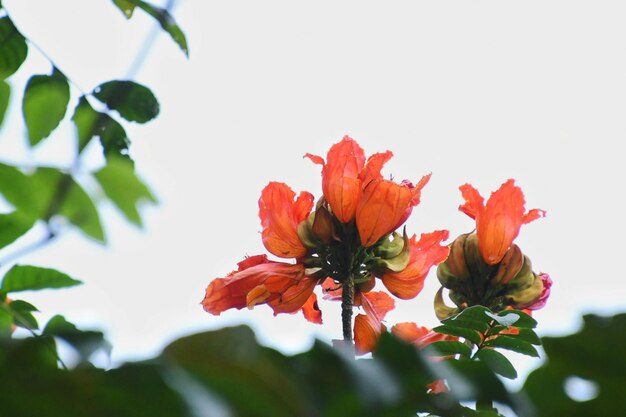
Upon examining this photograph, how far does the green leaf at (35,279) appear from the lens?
21.7 inches

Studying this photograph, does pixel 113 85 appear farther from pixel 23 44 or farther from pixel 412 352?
pixel 412 352

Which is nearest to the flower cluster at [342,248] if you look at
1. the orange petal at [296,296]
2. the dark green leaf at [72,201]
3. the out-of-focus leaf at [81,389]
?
the orange petal at [296,296]

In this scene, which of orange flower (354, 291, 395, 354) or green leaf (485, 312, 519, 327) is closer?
green leaf (485, 312, 519, 327)

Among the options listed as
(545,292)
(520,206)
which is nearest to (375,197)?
(520,206)

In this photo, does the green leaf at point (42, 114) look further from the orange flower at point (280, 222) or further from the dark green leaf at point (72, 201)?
the orange flower at point (280, 222)

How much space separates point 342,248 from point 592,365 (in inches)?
36.6

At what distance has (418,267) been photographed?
1.18m

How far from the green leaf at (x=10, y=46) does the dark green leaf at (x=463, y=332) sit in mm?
414

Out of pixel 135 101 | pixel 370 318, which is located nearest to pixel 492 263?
pixel 370 318

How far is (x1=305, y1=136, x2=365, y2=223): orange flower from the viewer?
3.66 feet

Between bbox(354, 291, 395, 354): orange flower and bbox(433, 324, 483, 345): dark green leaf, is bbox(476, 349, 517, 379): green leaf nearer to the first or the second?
bbox(433, 324, 483, 345): dark green leaf

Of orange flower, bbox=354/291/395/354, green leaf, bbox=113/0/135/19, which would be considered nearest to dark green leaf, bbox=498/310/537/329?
orange flower, bbox=354/291/395/354

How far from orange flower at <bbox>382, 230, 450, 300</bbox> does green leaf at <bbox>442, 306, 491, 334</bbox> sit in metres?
0.39

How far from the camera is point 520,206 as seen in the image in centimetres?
119
